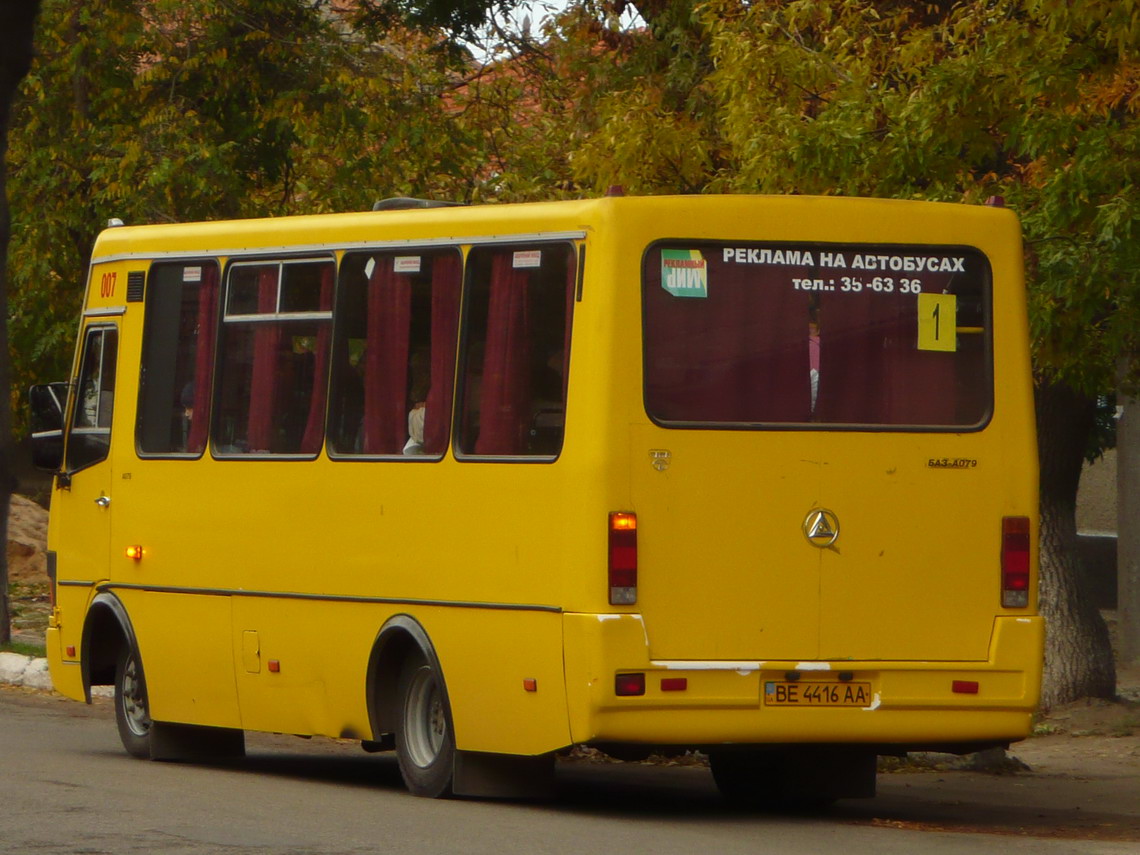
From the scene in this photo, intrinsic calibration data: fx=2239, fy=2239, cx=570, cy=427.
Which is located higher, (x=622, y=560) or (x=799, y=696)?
(x=622, y=560)

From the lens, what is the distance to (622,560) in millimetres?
9359

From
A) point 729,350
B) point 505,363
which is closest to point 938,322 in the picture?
point 729,350

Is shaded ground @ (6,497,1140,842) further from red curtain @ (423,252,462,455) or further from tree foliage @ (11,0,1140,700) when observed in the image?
red curtain @ (423,252,462,455)

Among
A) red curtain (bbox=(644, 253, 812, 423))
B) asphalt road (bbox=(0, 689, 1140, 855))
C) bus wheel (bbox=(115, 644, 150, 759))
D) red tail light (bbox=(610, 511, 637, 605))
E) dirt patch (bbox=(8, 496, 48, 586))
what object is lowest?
asphalt road (bbox=(0, 689, 1140, 855))

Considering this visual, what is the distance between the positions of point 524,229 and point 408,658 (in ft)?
7.13

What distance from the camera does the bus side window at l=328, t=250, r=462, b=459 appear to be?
10.4 meters

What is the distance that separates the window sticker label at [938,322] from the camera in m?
10.0

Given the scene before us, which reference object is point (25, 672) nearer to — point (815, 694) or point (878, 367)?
point (815, 694)

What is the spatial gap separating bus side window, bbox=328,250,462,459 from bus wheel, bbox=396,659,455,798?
107 centimetres

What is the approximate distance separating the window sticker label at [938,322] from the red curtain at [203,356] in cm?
392

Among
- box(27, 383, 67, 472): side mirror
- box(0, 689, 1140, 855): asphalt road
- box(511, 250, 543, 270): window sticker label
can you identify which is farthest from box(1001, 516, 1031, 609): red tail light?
box(27, 383, 67, 472): side mirror

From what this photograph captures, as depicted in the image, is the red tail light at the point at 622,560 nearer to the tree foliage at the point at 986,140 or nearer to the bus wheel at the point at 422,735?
the bus wheel at the point at 422,735

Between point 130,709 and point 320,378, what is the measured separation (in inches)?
110

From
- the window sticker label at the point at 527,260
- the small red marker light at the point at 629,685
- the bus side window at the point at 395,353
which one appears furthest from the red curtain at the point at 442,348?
the small red marker light at the point at 629,685
